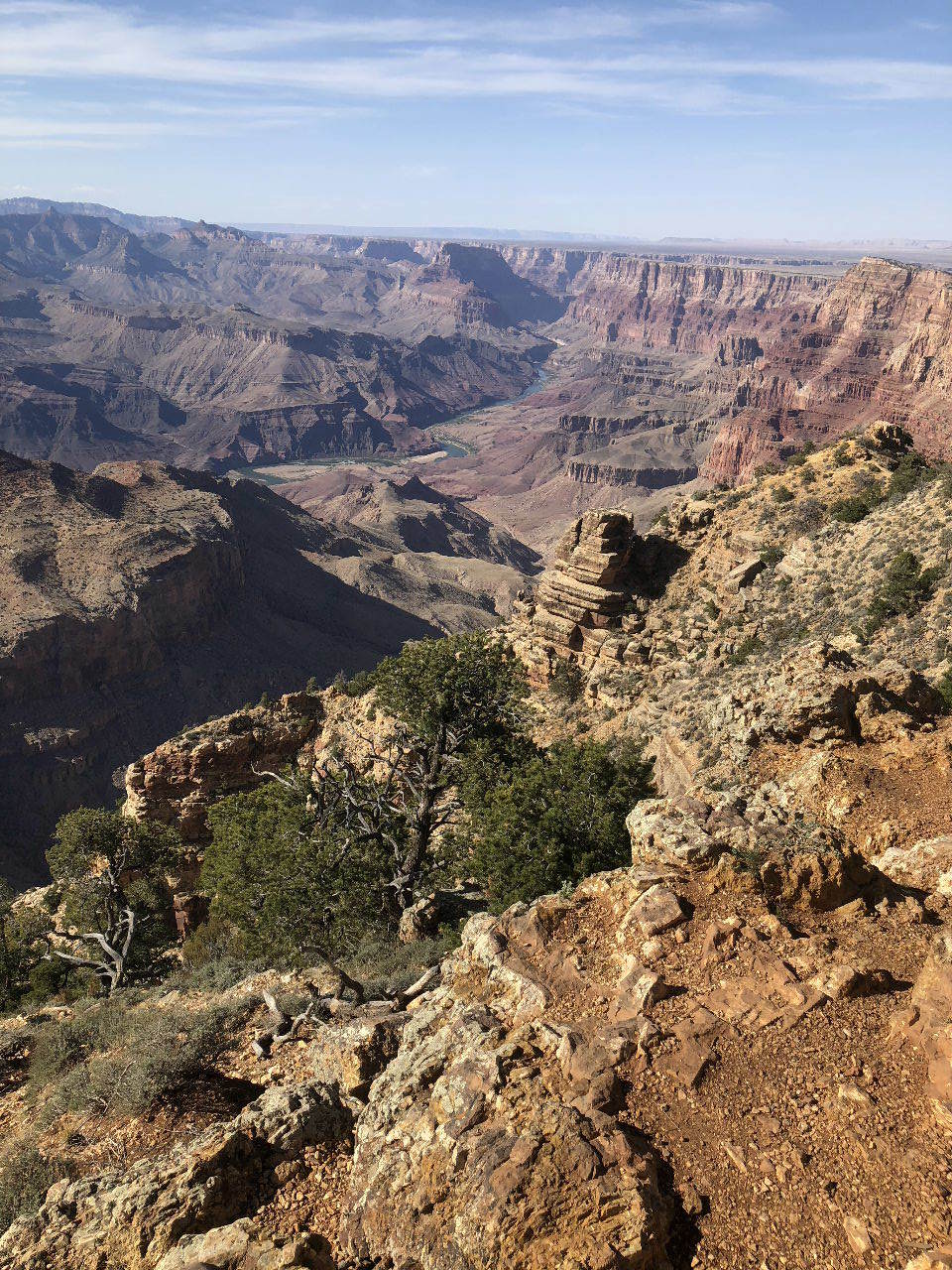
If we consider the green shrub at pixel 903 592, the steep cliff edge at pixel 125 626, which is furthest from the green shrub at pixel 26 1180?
the steep cliff edge at pixel 125 626

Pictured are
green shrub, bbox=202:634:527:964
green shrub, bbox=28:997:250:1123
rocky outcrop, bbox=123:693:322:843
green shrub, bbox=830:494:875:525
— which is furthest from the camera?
green shrub, bbox=830:494:875:525

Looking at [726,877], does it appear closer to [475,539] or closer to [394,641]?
[394,641]

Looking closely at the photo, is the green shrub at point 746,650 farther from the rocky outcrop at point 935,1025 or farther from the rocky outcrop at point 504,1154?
the rocky outcrop at point 504,1154

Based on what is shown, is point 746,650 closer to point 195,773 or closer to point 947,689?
point 947,689

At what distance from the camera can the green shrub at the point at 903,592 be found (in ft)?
95.8

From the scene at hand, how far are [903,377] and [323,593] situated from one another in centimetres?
11050

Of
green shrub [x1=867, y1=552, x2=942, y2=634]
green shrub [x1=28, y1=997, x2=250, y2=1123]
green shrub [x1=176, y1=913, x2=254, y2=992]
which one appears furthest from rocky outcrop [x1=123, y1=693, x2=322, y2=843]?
green shrub [x1=867, y1=552, x2=942, y2=634]

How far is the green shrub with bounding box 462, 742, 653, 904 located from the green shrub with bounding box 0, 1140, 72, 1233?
35.3 feet

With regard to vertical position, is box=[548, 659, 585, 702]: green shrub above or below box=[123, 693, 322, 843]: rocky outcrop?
above

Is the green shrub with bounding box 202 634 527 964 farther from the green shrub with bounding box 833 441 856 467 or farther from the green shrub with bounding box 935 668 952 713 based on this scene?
the green shrub with bounding box 833 441 856 467

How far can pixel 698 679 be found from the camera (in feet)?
110

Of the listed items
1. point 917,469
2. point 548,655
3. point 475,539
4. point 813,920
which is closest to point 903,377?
point 475,539

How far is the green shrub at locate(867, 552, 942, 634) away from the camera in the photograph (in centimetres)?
2919

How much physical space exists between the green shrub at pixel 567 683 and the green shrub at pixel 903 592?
13626 millimetres
